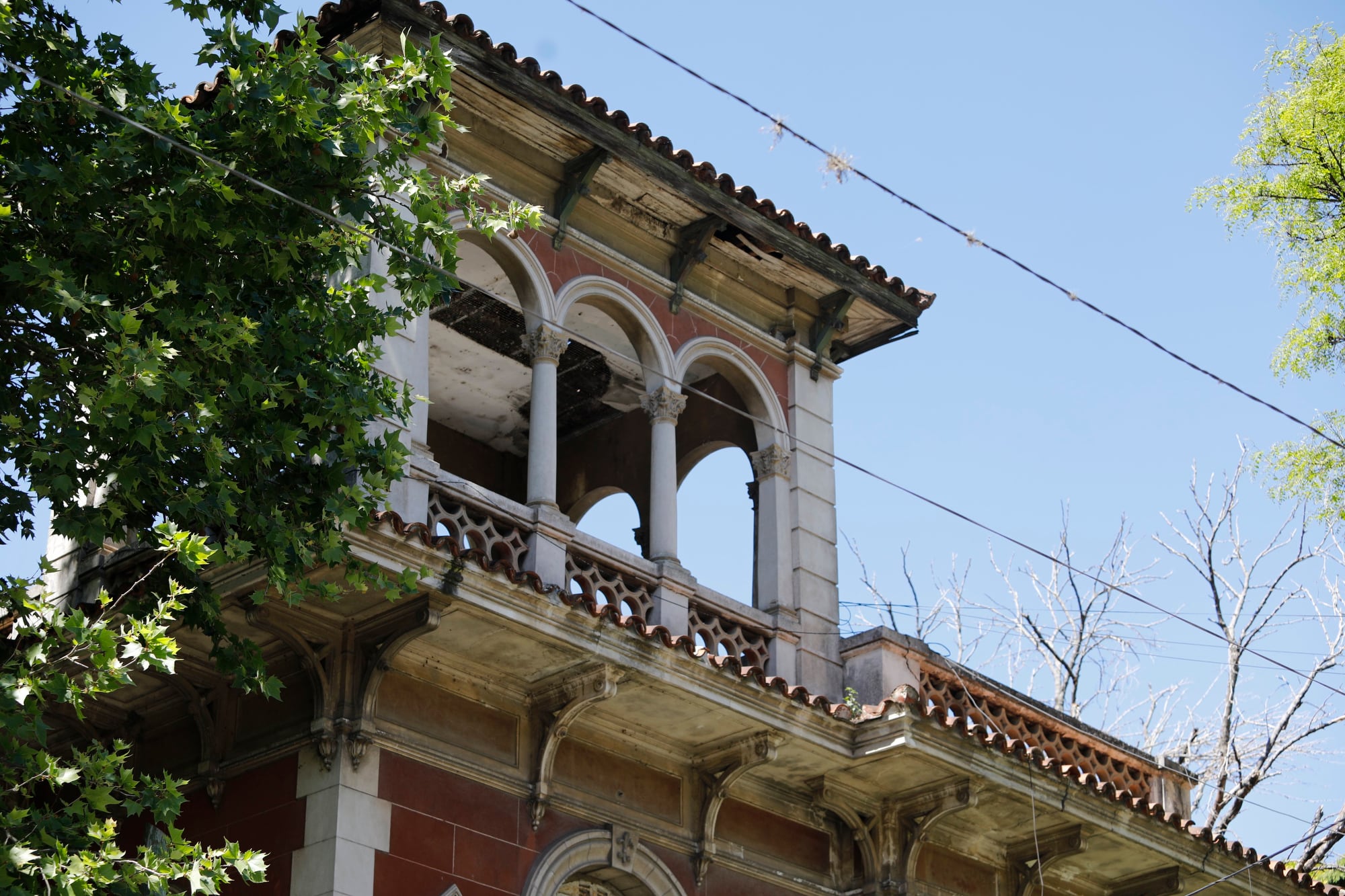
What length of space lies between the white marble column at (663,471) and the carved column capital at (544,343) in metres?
1.10

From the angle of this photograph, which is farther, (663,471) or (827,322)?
(827,322)

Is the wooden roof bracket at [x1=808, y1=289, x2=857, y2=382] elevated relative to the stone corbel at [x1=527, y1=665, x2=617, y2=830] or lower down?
elevated

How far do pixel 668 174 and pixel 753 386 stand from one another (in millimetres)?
2041

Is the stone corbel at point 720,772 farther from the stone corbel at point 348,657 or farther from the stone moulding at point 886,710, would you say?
the stone corbel at point 348,657

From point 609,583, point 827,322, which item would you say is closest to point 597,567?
point 609,583

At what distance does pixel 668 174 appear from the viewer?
15086 millimetres

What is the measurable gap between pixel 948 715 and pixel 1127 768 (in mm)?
3040

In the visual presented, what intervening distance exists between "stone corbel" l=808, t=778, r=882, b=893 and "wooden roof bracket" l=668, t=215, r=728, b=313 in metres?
4.05

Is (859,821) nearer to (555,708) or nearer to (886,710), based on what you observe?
(886,710)

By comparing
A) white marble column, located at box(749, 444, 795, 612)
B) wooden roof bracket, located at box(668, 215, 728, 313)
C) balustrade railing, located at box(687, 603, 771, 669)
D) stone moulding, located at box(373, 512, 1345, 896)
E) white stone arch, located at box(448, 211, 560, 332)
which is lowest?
stone moulding, located at box(373, 512, 1345, 896)

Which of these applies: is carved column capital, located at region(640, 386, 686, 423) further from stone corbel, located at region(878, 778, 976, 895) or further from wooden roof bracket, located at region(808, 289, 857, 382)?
stone corbel, located at region(878, 778, 976, 895)

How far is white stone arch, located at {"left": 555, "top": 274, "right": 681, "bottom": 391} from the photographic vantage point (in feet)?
49.6

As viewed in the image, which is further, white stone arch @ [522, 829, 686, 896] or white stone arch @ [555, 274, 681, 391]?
white stone arch @ [555, 274, 681, 391]

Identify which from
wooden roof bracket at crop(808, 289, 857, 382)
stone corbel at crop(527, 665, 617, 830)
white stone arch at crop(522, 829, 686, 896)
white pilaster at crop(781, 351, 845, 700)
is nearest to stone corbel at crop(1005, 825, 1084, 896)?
white pilaster at crop(781, 351, 845, 700)
